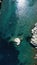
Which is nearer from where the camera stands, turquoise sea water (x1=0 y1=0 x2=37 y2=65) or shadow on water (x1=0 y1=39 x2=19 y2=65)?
shadow on water (x1=0 y1=39 x2=19 y2=65)

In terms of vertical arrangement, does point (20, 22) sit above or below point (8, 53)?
above

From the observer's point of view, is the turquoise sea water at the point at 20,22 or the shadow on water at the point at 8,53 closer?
the shadow on water at the point at 8,53

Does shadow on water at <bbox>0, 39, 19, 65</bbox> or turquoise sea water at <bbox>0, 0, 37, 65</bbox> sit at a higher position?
turquoise sea water at <bbox>0, 0, 37, 65</bbox>

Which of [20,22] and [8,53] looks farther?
[20,22]

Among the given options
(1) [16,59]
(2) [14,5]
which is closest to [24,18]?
(2) [14,5]

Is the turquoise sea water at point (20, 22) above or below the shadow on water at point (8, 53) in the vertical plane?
above
